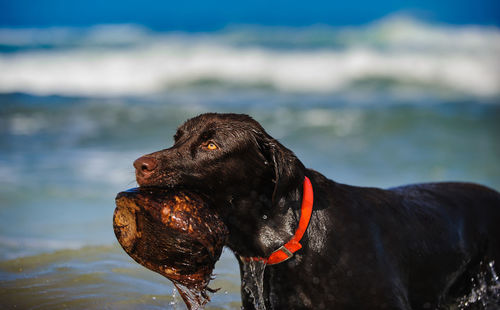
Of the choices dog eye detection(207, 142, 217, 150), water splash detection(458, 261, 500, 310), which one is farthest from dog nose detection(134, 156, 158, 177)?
water splash detection(458, 261, 500, 310)

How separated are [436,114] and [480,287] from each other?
11413 millimetres

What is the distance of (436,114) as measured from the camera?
15148mm

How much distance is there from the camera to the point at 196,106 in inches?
681

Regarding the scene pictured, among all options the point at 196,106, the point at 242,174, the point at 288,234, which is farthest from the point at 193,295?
the point at 196,106

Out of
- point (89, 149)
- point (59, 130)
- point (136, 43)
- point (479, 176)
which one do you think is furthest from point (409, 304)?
point (136, 43)

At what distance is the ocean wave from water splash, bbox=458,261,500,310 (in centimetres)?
1783

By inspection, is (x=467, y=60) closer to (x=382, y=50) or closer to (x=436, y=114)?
(x=382, y=50)

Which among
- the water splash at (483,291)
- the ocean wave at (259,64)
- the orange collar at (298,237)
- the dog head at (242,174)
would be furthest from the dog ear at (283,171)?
the ocean wave at (259,64)

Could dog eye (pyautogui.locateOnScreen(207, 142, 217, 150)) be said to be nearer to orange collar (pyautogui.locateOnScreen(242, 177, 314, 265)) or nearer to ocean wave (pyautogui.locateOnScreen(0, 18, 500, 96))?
orange collar (pyautogui.locateOnScreen(242, 177, 314, 265))

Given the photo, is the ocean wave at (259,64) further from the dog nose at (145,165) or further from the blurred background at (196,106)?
the dog nose at (145,165)

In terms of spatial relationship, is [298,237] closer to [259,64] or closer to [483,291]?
[483,291]

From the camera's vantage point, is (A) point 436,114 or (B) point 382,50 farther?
(B) point 382,50

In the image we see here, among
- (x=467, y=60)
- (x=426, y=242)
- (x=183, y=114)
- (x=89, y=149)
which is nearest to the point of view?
(x=426, y=242)

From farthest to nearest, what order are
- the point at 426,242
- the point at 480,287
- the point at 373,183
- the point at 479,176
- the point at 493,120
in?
1. the point at 493,120
2. the point at 479,176
3. the point at 373,183
4. the point at 480,287
5. the point at 426,242
